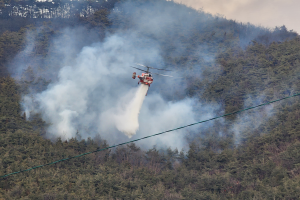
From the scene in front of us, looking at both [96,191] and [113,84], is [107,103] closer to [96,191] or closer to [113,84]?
[113,84]

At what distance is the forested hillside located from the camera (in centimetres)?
4719

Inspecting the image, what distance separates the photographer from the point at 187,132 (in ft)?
215

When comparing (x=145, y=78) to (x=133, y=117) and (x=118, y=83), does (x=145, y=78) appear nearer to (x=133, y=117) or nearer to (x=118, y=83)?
(x=133, y=117)

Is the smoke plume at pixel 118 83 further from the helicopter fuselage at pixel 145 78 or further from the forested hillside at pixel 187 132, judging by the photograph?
the helicopter fuselage at pixel 145 78

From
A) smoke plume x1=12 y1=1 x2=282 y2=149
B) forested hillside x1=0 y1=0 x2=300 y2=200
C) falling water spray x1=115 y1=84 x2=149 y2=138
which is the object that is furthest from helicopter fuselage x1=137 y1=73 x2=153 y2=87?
forested hillside x1=0 y1=0 x2=300 y2=200

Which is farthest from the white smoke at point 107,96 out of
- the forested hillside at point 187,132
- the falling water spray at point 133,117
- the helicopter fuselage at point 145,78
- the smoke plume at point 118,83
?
the helicopter fuselage at point 145,78

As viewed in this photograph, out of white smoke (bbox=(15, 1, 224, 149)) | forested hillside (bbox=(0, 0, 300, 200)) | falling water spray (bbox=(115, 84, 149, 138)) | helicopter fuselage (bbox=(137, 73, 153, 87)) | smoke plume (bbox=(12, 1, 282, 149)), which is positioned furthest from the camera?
smoke plume (bbox=(12, 1, 282, 149))

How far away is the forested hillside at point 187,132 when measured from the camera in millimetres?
47188

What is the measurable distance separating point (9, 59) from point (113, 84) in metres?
23.5

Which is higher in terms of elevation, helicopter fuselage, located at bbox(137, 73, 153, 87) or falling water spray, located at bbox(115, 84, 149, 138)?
helicopter fuselage, located at bbox(137, 73, 153, 87)

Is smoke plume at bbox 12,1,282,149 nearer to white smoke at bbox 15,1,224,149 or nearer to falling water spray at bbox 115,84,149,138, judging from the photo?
white smoke at bbox 15,1,224,149

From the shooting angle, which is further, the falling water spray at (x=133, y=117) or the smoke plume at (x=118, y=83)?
the smoke plume at (x=118, y=83)

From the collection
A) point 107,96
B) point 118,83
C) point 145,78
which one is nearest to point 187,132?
point 107,96

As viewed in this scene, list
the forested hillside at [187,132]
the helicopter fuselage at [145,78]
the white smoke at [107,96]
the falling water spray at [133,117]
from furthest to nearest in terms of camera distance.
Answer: the white smoke at [107,96], the falling water spray at [133,117], the forested hillside at [187,132], the helicopter fuselage at [145,78]
